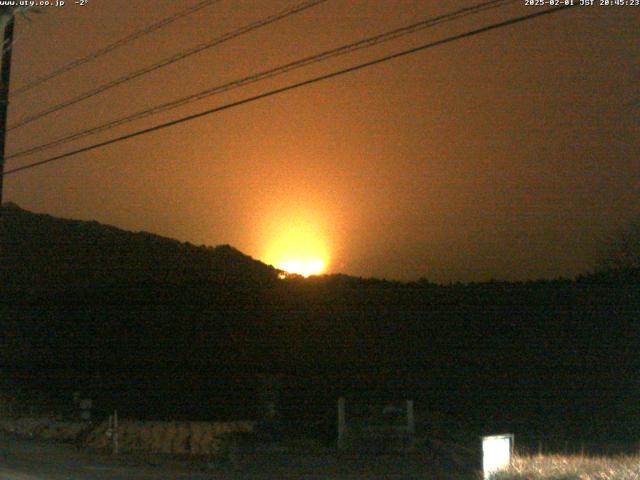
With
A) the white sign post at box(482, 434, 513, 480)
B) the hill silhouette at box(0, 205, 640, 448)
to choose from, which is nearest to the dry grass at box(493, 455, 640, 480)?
the white sign post at box(482, 434, 513, 480)

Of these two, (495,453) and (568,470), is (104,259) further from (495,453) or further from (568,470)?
(568,470)

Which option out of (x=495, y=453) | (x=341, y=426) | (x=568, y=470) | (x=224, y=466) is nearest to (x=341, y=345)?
(x=341, y=426)

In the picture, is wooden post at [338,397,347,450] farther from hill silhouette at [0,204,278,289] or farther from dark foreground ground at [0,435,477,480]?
hill silhouette at [0,204,278,289]

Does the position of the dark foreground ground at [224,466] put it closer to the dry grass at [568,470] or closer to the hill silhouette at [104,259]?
the dry grass at [568,470]

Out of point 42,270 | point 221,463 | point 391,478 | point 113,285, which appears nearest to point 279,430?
point 221,463

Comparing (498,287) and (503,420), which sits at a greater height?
(498,287)

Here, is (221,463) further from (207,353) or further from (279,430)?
(207,353)
